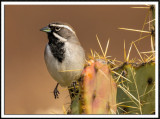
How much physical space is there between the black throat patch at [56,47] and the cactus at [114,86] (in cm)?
35

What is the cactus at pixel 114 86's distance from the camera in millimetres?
2586

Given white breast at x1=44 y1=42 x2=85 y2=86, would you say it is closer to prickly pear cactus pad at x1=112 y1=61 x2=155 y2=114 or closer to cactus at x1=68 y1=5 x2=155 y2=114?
cactus at x1=68 y1=5 x2=155 y2=114

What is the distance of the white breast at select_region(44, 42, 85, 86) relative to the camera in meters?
3.32

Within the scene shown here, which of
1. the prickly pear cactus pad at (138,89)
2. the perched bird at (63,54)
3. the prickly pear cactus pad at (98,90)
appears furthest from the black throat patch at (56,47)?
the prickly pear cactus pad at (98,90)

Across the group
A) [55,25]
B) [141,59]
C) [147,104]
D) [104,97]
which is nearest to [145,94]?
[147,104]

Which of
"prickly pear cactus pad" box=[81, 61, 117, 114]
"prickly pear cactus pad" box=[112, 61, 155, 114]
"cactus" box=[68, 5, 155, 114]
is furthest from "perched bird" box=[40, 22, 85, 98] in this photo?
"prickly pear cactus pad" box=[81, 61, 117, 114]

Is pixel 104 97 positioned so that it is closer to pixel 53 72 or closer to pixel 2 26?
pixel 53 72

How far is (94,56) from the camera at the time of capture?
279cm

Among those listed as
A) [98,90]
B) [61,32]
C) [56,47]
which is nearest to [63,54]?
[56,47]

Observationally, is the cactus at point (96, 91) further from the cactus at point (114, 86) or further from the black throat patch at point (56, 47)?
the black throat patch at point (56, 47)

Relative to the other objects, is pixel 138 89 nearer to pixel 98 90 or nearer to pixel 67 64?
pixel 98 90

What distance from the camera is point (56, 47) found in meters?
3.40

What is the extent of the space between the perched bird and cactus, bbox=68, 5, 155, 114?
15cm

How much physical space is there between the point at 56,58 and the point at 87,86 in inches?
35.1
